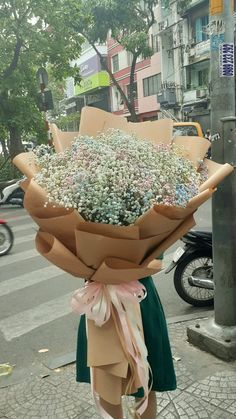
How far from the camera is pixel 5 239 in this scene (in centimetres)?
747

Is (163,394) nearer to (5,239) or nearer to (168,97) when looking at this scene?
(5,239)

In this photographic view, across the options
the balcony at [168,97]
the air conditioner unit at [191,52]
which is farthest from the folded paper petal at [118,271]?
the balcony at [168,97]

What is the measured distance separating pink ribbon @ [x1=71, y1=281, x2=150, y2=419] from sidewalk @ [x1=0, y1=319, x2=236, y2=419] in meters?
0.89

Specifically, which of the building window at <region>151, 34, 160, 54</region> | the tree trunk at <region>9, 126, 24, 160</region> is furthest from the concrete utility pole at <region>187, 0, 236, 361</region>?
the building window at <region>151, 34, 160, 54</region>

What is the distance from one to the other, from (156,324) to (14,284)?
3.93 metres

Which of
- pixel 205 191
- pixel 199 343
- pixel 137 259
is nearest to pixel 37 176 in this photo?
pixel 137 259

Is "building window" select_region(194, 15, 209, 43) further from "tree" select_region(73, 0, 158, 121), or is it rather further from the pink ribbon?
the pink ribbon

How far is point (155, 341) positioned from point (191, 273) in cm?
264

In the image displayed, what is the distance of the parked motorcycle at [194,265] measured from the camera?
468cm

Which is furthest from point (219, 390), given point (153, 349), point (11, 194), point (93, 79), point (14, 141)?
point (93, 79)

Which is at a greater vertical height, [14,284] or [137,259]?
[137,259]

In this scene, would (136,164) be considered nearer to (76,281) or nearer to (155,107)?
(76,281)

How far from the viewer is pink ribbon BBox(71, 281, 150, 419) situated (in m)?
1.86

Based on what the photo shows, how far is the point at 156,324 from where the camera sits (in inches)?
84.8
